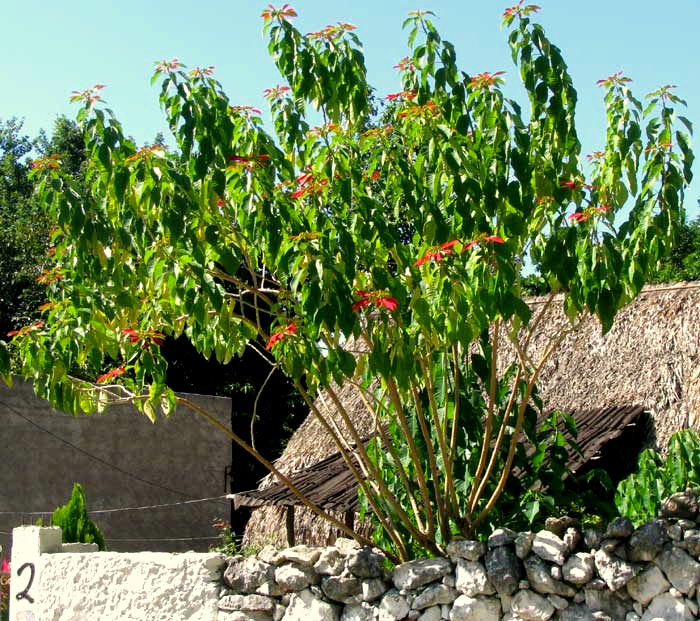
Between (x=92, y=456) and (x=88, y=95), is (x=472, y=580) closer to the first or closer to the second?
(x=88, y=95)

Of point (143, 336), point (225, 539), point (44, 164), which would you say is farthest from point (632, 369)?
point (225, 539)

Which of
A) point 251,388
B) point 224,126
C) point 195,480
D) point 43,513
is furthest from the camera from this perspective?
point 251,388

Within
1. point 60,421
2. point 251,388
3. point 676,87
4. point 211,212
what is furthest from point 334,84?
point 251,388

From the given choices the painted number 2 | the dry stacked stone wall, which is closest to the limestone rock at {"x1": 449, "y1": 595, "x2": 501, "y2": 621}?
the dry stacked stone wall

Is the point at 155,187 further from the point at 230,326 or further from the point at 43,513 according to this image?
the point at 43,513

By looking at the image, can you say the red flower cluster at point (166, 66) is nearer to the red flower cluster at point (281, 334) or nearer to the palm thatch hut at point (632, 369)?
the red flower cluster at point (281, 334)

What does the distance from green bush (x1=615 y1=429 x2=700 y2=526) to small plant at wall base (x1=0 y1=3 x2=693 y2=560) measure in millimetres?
749

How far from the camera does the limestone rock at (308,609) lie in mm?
5801

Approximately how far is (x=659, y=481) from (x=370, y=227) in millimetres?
2265

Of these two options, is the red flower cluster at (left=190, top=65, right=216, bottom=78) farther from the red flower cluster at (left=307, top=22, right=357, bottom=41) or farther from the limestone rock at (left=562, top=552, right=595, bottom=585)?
the limestone rock at (left=562, top=552, right=595, bottom=585)

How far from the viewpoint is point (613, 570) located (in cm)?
505

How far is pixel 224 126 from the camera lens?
5.71 metres

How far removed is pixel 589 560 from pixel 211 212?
289cm

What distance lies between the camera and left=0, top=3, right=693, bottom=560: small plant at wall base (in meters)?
5.29
